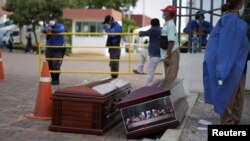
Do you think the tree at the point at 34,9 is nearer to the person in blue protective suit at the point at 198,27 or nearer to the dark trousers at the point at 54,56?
the dark trousers at the point at 54,56

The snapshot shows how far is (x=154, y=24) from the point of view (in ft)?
31.2

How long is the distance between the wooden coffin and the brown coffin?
0.39 m

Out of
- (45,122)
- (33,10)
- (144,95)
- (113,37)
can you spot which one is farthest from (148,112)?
(33,10)

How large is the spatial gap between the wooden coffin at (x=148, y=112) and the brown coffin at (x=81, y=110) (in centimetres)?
39

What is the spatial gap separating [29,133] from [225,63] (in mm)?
2874

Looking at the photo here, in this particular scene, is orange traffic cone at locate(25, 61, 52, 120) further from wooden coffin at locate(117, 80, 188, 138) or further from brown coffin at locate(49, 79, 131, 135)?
wooden coffin at locate(117, 80, 188, 138)

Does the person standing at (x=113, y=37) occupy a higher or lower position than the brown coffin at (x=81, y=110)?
higher

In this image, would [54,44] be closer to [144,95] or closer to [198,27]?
[198,27]

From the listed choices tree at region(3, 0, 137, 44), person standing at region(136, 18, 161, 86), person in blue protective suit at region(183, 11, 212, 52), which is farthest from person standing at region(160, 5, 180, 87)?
tree at region(3, 0, 137, 44)

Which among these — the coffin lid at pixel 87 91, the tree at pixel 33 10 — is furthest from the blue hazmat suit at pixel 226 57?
the tree at pixel 33 10

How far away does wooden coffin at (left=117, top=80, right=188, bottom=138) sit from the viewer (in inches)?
236

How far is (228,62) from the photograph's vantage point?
5.66 meters

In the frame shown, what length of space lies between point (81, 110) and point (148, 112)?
37.5 inches

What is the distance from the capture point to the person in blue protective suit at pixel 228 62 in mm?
5680
